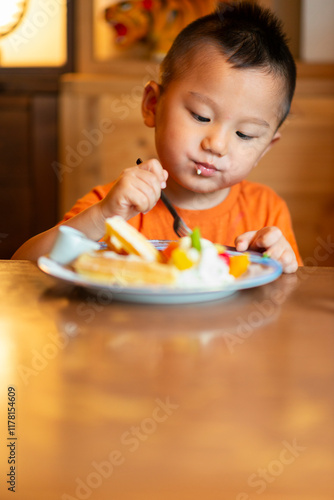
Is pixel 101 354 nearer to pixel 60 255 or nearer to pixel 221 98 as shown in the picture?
pixel 60 255

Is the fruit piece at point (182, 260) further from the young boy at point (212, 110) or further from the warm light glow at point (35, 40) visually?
the warm light glow at point (35, 40)

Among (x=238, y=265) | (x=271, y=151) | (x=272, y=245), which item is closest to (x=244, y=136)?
(x=272, y=245)

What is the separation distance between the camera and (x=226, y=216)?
1370 mm

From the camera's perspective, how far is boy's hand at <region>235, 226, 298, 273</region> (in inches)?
34.8

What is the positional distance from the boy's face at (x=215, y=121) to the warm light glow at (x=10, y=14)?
186 cm

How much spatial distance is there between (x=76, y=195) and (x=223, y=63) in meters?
1.56

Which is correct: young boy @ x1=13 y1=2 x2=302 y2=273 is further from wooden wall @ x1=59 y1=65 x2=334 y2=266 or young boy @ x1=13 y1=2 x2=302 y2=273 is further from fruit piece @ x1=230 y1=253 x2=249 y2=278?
wooden wall @ x1=59 y1=65 x2=334 y2=266

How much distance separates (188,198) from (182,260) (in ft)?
2.21

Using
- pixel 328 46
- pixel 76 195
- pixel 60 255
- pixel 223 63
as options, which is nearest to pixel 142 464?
pixel 60 255

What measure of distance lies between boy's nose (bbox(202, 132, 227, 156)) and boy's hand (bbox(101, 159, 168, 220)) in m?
0.19

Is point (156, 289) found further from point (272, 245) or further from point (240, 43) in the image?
point (240, 43)

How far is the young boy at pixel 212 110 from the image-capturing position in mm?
1089

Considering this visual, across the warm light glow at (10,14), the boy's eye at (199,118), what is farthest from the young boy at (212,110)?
the warm light glow at (10,14)

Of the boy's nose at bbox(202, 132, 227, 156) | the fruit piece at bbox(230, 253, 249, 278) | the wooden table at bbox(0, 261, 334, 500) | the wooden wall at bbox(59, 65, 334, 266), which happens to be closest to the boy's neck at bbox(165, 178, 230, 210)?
the boy's nose at bbox(202, 132, 227, 156)
